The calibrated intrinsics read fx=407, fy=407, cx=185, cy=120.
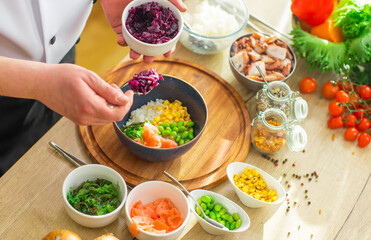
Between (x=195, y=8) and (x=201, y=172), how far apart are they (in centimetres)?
105

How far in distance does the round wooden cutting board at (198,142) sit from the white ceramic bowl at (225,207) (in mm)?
106

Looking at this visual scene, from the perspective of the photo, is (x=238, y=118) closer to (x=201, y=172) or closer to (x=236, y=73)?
(x=236, y=73)

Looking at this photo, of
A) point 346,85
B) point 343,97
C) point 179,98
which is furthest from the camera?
point 346,85

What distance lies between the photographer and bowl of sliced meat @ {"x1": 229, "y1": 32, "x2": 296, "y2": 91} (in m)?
2.20

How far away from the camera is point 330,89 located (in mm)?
2285

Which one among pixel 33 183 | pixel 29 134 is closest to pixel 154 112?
pixel 33 183

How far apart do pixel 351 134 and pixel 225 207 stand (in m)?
0.85

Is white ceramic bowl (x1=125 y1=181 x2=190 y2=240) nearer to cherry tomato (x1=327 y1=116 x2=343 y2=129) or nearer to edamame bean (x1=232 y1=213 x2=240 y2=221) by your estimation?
edamame bean (x1=232 y1=213 x2=240 y2=221)

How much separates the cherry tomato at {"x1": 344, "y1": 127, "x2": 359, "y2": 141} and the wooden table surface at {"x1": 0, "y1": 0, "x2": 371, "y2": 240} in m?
0.03

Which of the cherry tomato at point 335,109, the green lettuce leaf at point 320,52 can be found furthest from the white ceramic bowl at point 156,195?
the green lettuce leaf at point 320,52

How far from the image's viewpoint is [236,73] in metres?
2.22

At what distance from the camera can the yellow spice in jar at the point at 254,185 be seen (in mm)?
1823

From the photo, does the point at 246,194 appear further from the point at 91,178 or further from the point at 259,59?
the point at 259,59

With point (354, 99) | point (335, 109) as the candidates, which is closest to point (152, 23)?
point (335, 109)
